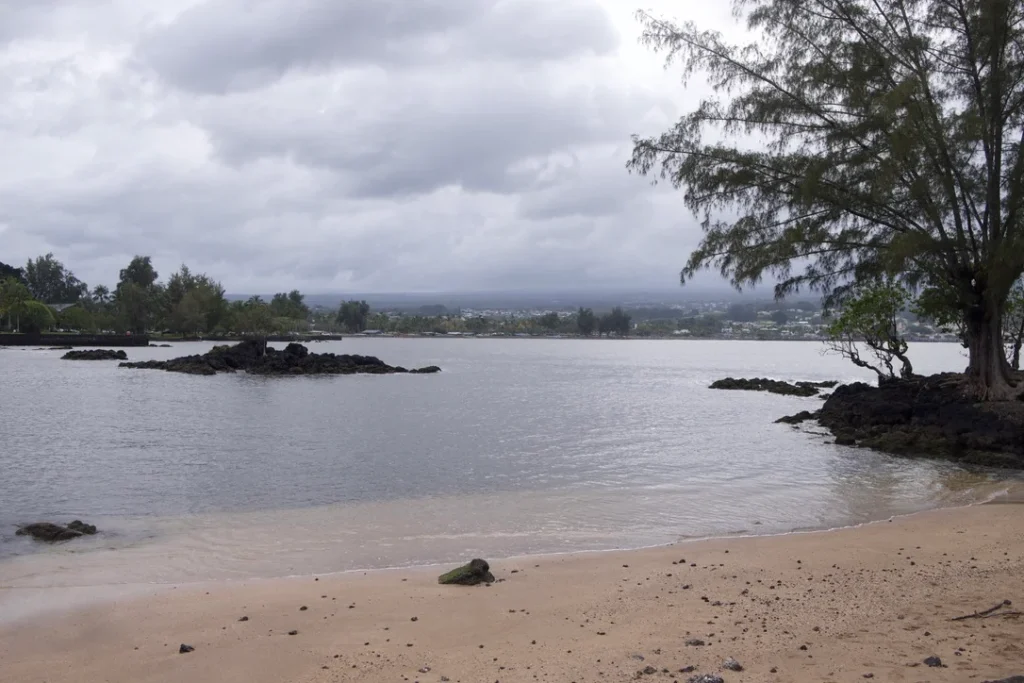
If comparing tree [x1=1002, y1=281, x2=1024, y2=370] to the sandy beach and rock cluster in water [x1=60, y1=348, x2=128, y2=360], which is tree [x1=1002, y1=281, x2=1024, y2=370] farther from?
rock cluster in water [x1=60, y1=348, x2=128, y2=360]

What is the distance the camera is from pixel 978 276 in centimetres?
2055

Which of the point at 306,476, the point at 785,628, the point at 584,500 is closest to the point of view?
the point at 785,628

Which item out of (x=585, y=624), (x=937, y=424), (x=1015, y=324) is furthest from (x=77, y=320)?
(x=585, y=624)

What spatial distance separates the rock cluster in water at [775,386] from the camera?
159 ft

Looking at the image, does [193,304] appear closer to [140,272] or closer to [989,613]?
[140,272]

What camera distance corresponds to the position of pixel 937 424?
22359mm

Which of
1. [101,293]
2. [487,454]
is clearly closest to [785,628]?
[487,454]

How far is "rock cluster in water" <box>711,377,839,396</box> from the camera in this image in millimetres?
48344

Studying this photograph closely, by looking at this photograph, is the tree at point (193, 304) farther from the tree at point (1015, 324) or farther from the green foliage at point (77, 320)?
the tree at point (1015, 324)

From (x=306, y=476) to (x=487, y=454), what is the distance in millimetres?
5787

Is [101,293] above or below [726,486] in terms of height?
above

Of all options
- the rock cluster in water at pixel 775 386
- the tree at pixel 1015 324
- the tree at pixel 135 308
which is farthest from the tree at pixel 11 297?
the tree at pixel 1015 324

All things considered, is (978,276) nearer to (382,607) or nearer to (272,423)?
(382,607)

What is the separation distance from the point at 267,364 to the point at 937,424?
167ft
